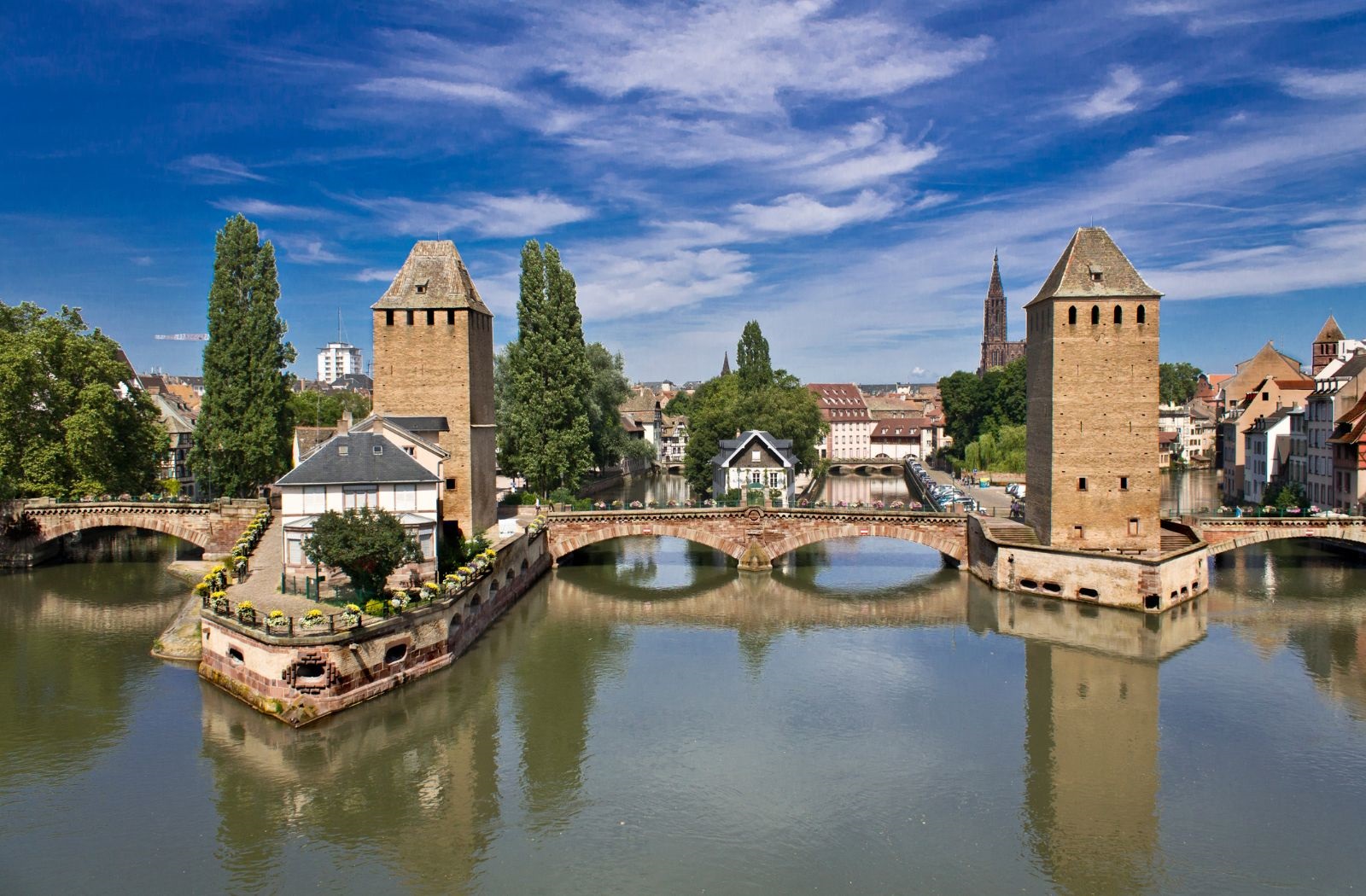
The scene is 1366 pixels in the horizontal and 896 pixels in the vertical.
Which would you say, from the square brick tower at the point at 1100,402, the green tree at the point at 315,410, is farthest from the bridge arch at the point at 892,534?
the green tree at the point at 315,410

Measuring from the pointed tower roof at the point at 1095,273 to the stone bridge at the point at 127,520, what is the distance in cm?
3394

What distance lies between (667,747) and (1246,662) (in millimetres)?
17521

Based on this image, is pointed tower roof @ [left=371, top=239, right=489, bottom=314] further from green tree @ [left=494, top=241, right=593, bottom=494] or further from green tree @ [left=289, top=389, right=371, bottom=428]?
green tree @ [left=289, top=389, right=371, bottom=428]

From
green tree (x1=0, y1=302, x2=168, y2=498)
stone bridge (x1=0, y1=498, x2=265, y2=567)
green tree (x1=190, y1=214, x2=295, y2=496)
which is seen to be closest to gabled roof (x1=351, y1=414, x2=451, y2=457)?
stone bridge (x1=0, y1=498, x2=265, y2=567)

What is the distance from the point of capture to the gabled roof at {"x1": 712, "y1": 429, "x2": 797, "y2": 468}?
178 ft

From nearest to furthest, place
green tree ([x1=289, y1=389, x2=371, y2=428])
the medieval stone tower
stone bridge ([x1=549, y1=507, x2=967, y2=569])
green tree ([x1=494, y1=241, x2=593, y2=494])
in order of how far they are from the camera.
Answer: stone bridge ([x1=549, y1=507, x2=967, y2=569])
green tree ([x1=494, y1=241, x2=593, y2=494])
green tree ([x1=289, y1=389, x2=371, y2=428])
the medieval stone tower

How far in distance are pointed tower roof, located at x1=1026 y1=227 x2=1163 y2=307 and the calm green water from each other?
1122cm

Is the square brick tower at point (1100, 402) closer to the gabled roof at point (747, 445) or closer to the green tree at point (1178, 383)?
the gabled roof at point (747, 445)

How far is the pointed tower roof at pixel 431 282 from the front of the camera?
36.9 meters

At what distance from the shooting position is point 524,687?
2552 cm

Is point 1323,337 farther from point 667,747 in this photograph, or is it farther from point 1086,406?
point 667,747

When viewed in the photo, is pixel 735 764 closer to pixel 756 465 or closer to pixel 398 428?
pixel 398 428

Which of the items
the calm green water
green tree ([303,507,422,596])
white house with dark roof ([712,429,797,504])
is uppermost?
white house with dark roof ([712,429,797,504])

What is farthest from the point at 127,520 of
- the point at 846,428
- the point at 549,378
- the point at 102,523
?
the point at 846,428
